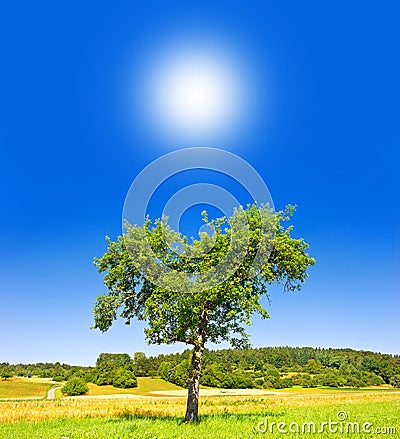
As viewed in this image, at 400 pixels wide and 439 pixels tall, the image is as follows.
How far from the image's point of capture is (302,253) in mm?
25484

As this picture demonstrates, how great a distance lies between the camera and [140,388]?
8719 cm

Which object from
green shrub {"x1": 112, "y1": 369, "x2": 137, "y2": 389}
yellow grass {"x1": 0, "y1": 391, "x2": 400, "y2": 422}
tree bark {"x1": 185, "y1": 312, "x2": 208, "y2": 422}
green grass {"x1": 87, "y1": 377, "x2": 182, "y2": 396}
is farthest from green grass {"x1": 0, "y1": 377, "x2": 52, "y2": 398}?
tree bark {"x1": 185, "y1": 312, "x2": 208, "y2": 422}

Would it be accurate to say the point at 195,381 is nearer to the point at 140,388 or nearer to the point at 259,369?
the point at 140,388

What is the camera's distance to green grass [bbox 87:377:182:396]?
261ft

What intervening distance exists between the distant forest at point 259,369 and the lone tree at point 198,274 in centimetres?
6879

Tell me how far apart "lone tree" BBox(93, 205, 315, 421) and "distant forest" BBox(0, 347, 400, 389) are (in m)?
68.8

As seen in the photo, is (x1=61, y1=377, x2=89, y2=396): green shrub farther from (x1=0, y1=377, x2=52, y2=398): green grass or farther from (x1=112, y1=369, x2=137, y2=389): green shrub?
(x1=112, y1=369, x2=137, y2=389): green shrub

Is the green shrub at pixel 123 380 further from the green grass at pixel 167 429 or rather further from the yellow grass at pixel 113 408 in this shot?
the green grass at pixel 167 429

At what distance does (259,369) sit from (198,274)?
12466cm

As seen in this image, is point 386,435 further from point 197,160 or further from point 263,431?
point 197,160

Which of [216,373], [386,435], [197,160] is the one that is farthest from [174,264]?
[216,373]

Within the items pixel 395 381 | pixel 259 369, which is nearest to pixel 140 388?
pixel 259 369

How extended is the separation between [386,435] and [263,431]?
495cm

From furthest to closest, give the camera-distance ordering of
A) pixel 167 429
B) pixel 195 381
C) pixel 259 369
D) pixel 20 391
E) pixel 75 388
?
pixel 259 369, pixel 20 391, pixel 75 388, pixel 195 381, pixel 167 429
